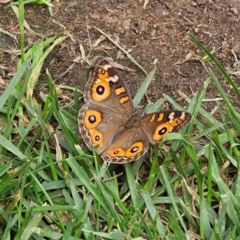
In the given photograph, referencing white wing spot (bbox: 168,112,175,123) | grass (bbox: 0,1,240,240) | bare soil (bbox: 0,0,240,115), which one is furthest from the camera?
bare soil (bbox: 0,0,240,115)

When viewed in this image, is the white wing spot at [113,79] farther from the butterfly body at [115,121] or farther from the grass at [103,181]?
the grass at [103,181]

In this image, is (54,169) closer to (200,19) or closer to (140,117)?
(140,117)

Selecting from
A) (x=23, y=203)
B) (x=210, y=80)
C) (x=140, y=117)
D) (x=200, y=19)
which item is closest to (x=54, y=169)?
(x=23, y=203)

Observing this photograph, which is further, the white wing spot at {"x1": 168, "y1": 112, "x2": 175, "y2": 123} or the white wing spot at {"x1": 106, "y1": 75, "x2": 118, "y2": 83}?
the white wing spot at {"x1": 106, "y1": 75, "x2": 118, "y2": 83}

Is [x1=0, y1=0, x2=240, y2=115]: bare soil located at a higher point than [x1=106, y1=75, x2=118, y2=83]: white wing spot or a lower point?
higher

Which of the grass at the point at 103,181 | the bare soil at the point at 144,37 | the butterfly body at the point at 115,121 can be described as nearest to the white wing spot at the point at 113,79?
the butterfly body at the point at 115,121

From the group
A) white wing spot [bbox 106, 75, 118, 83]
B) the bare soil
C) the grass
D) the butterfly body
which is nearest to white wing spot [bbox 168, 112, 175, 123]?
the butterfly body

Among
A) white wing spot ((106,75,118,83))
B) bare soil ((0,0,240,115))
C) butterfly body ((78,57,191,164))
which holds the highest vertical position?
bare soil ((0,0,240,115))

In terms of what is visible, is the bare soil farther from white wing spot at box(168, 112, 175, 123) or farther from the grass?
white wing spot at box(168, 112, 175, 123)
